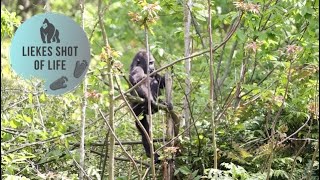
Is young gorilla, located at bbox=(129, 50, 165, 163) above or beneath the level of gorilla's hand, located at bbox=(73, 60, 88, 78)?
beneath

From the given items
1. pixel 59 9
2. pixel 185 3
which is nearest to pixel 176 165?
pixel 185 3

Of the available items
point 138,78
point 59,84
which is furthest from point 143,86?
point 59,84

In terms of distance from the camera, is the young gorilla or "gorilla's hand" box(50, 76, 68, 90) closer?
"gorilla's hand" box(50, 76, 68, 90)

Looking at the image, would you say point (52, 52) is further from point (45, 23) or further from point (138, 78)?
point (138, 78)

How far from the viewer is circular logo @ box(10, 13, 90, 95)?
335 cm

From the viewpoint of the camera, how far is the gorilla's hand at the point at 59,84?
337 centimetres

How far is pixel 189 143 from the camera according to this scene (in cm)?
528

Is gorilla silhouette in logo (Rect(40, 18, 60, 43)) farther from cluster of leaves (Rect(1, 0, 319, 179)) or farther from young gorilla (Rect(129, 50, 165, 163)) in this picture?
young gorilla (Rect(129, 50, 165, 163))

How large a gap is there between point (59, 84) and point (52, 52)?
18 centimetres

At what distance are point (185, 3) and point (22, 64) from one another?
5.60 feet

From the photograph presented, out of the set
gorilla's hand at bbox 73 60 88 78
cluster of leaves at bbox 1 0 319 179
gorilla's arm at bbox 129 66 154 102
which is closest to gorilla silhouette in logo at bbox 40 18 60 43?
gorilla's hand at bbox 73 60 88 78

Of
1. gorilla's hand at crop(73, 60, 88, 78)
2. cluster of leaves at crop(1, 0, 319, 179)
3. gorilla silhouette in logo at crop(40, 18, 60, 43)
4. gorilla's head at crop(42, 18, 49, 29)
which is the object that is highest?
gorilla's head at crop(42, 18, 49, 29)

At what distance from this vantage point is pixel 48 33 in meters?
3.38

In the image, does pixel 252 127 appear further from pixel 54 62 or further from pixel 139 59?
pixel 54 62
